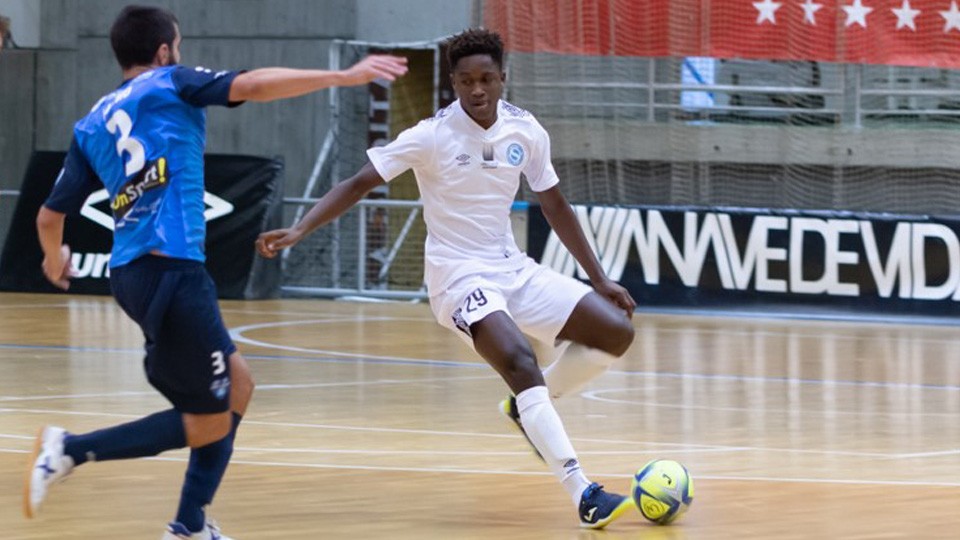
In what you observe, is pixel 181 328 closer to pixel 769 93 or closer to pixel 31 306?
pixel 31 306

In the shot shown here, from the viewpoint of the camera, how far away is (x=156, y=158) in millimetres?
5902

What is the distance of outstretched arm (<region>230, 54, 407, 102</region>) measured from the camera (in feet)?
18.0

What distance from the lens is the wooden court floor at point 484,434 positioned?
674cm

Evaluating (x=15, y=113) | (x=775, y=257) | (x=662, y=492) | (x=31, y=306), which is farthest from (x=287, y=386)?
(x=15, y=113)

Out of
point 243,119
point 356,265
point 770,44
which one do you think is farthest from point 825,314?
point 243,119

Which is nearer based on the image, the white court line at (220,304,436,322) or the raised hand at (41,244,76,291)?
the raised hand at (41,244,76,291)

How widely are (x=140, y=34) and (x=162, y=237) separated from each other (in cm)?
74

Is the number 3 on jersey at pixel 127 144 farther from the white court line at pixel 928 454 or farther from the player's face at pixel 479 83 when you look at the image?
the white court line at pixel 928 454

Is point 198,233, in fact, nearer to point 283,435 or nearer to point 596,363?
point 596,363

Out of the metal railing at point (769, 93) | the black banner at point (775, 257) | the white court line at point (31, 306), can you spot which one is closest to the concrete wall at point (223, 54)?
the metal railing at point (769, 93)

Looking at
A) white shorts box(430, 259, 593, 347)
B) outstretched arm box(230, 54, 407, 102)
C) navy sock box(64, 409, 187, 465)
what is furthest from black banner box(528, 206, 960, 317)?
outstretched arm box(230, 54, 407, 102)

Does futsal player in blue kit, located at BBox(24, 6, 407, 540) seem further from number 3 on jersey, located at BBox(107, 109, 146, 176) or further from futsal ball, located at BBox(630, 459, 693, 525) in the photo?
futsal ball, located at BBox(630, 459, 693, 525)

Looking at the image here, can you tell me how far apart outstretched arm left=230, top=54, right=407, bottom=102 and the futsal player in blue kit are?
4 cm

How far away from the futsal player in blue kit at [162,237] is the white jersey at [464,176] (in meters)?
1.50
